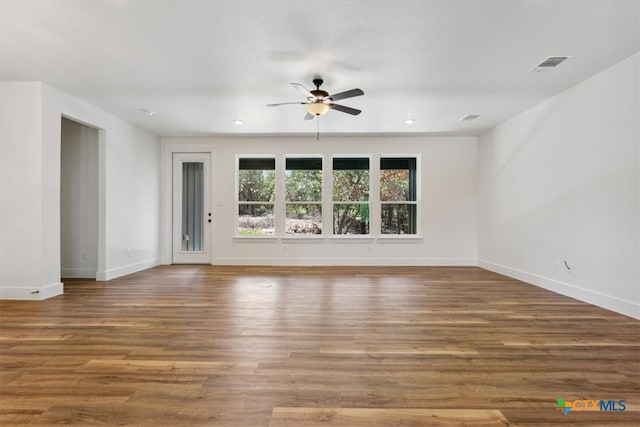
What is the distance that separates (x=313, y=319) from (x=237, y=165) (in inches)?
178

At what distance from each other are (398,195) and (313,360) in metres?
5.09

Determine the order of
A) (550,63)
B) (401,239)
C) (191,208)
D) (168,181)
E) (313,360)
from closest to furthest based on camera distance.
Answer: (313,360), (550,63), (401,239), (168,181), (191,208)

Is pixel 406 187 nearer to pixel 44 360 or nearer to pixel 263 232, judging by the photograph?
pixel 263 232

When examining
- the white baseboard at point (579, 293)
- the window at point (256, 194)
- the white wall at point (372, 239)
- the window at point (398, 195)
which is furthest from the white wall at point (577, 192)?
the window at point (256, 194)

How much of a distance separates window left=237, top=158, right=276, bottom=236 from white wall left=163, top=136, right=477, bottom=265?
20 cm

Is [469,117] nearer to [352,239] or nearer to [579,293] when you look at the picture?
[579,293]

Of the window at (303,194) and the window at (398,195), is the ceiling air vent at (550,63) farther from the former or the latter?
the window at (303,194)

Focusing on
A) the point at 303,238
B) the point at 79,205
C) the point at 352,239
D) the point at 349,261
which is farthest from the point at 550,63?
the point at 79,205

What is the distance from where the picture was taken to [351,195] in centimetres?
679

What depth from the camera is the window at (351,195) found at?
6.76 metres

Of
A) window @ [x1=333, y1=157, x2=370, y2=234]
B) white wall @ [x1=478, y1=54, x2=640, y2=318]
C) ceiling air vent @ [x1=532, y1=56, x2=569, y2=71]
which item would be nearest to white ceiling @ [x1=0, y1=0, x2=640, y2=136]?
ceiling air vent @ [x1=532, y1=56, x2=569, y2=71]

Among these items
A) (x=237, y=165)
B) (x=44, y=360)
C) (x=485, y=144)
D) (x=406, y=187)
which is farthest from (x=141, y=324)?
(x=485, y=144)

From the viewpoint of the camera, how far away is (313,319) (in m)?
3.15

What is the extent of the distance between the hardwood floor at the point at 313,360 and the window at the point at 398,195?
2.77m
